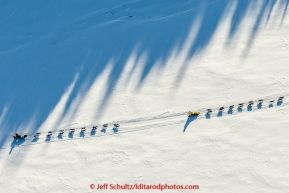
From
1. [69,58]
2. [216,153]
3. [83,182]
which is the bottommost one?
[83,182]

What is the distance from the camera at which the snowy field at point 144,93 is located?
11148 mm

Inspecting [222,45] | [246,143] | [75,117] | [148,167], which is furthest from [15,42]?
[246,143]

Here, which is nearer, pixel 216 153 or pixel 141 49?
pixel 216 153

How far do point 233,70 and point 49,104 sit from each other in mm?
6620

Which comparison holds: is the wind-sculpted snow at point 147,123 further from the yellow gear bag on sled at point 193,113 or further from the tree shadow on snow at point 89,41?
the tree shadow on snow at point 89,41

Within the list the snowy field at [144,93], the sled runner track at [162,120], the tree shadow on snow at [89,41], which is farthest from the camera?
the tree shadow on snow at [89,41]

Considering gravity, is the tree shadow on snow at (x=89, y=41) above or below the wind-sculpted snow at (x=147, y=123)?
above

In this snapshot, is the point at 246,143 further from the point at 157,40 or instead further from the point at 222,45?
the point at 157,40

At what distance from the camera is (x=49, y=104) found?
1189 cm

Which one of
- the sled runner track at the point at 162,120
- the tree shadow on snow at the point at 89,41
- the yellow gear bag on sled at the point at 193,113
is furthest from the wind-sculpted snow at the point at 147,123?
the tree shadow on snow at the point at 89,41

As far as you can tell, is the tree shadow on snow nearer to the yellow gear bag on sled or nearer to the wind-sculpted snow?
the wind-sculpted snow

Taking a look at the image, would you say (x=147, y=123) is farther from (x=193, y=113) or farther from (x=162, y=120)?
(x=193, y=113)

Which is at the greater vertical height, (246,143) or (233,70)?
(233,70)

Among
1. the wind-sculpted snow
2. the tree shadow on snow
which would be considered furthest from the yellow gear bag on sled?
the tree shadow on snow
